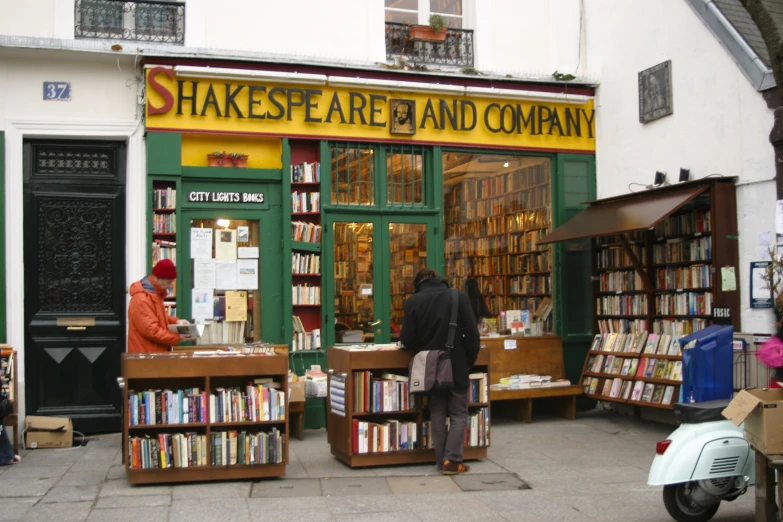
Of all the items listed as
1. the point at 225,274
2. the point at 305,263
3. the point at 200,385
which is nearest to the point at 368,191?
the point at 305,263

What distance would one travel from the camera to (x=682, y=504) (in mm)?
6156

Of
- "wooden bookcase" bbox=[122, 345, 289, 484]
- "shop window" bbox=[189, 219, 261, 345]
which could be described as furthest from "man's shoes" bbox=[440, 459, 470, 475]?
"shop window" bbox=[189, 219, 261, 345]

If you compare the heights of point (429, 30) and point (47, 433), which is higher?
point (429, 30)

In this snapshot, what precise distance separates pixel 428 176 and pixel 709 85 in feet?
11.5

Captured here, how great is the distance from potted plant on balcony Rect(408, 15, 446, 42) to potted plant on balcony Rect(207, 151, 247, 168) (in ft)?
9.26

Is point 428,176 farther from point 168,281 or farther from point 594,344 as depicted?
point 168,281

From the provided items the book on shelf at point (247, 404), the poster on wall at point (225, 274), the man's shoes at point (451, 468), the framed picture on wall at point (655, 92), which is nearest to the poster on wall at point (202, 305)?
the poster on wall at point (225, 274)

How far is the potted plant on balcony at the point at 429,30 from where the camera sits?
38.0 feet

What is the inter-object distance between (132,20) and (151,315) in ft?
13.2

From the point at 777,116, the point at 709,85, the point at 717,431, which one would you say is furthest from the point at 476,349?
the point at 709,85

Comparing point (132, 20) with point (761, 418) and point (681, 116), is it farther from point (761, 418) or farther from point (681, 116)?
point (761, 418)

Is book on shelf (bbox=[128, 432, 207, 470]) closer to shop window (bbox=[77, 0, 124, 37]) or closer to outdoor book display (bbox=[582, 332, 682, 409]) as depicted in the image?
shop window (bbox=[77, 0, 124, 37])

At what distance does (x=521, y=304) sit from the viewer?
39.8ft

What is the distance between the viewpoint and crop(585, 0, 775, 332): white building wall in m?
9.41
